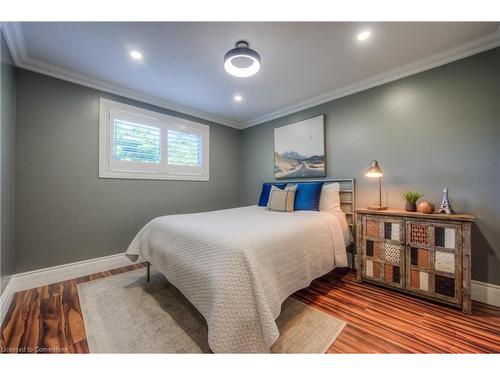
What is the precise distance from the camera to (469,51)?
1866 mm

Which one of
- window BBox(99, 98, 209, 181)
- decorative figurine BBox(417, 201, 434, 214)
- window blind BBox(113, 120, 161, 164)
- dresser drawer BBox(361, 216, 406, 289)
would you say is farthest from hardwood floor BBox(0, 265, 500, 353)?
window blind BBox(113, 120, 161, 164)

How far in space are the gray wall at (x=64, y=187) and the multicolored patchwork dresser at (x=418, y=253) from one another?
297 centimetres

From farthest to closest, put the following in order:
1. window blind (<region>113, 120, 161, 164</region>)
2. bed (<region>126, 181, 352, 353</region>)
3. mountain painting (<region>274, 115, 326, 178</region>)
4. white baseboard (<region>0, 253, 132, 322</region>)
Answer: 1. mountain painting (<region>274, 115, 326, 178</region>)
2. window blind (<region>113, 120, 161, 164</region>)
3. white baseboard (<region>0, 253, 132, 322</region>)
4. bed (<region>126, 181, 352, 353</region>)

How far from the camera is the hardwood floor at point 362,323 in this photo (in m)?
1.27

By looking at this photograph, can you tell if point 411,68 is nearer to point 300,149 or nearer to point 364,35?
point 364,35

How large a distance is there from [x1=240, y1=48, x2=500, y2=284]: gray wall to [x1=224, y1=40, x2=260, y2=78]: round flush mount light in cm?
160

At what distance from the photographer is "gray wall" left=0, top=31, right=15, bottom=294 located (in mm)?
1614

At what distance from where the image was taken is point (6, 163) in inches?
68.9

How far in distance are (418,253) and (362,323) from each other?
0.90 m

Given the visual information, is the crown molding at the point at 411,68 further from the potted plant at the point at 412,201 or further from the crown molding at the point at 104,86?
the crown molding at the point at 104,86

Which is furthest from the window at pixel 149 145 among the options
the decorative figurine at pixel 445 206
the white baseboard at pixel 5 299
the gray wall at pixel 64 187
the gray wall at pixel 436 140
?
the decorative figurine at pixel 445 206

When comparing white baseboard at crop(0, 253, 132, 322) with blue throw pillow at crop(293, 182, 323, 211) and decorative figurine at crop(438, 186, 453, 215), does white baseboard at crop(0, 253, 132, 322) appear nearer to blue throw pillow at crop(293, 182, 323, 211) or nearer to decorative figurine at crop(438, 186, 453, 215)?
blue throw pillow at crop(293, 182, 323, 211)
